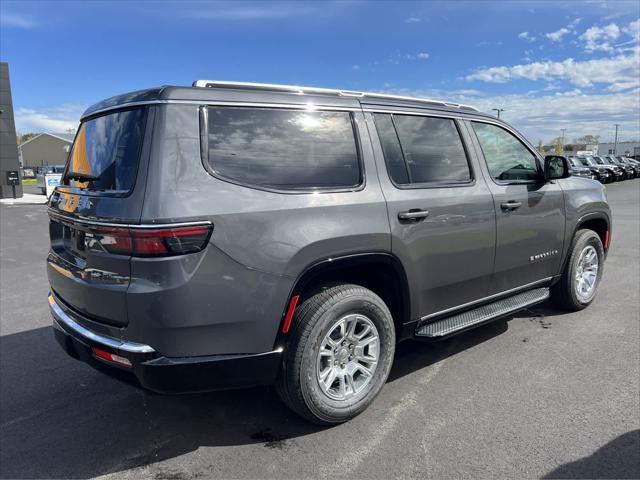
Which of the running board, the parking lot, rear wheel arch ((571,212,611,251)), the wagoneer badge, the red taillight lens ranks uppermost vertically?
rear wheel arch ((571,212,611,251))

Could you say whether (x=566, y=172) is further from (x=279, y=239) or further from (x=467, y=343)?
(x=279, y=239)

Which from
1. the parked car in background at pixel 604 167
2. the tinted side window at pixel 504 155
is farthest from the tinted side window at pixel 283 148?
the parked car in background at pixel 604 167

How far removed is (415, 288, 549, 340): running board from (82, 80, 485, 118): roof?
1664 mm

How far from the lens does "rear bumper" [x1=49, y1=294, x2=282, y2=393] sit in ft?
8.22

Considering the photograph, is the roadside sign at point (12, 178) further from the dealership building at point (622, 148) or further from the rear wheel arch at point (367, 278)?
the dealership building at point (622, 148)

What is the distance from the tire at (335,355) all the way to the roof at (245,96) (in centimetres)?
120

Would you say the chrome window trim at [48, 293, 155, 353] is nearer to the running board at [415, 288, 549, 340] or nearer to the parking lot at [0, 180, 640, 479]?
the parking lot at [0, 180, 640, 479]

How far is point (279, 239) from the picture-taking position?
2699 mm

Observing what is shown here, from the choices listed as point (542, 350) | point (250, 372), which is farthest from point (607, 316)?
point (250, 372)

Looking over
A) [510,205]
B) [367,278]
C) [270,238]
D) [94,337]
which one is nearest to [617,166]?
[510,205]

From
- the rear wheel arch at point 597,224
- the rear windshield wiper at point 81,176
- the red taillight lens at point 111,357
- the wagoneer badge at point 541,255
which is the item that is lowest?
the red taillight lens at point 111,357

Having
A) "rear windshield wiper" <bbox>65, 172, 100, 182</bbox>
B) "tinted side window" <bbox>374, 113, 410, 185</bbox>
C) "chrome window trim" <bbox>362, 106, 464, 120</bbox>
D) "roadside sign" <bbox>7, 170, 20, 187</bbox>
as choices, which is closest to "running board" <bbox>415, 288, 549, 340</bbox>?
"tinted side window" <bbox>374, 113, 410, 185</bbox>

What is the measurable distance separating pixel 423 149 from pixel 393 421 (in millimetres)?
1931

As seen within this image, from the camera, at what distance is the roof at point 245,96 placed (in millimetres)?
2650
